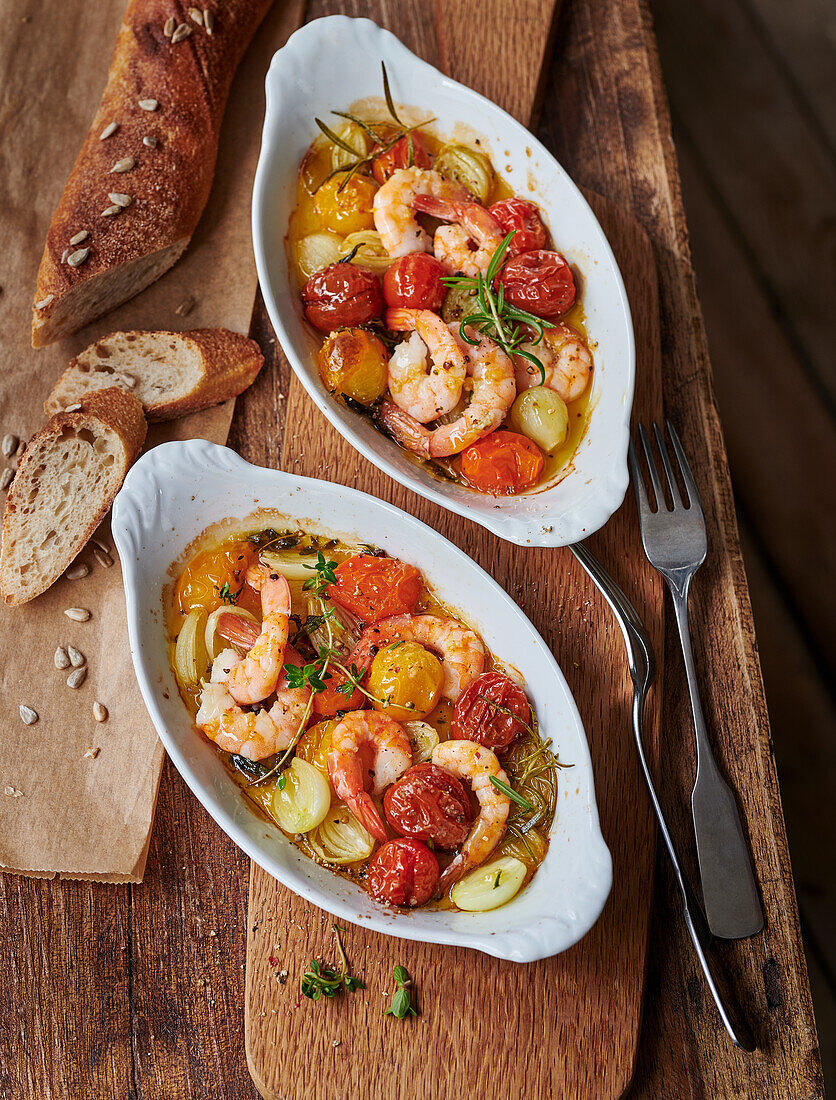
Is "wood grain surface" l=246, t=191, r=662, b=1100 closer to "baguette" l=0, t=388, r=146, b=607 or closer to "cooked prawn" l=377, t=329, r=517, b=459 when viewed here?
"cooked prawn" l=377, t=329, r=517, b=459

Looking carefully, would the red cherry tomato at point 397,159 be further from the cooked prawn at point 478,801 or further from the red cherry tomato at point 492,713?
the cooked prawn at point 478,801

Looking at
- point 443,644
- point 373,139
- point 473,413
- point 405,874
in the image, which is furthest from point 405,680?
point 373,139

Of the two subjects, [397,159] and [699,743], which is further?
[397,159]

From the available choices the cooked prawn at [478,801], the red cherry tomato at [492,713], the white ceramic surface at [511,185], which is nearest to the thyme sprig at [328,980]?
the cooked prawn at [478,801]

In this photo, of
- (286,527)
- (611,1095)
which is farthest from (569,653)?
(611,1095)

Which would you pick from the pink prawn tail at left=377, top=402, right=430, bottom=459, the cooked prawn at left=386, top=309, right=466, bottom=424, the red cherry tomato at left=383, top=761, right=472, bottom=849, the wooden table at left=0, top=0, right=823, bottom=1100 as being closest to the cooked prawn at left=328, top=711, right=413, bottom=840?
the red cherry tomato at left=383, top=761, right=472, bottom=849

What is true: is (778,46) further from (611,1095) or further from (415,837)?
(611,1095)

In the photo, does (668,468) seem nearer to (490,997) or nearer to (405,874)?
(405,874)

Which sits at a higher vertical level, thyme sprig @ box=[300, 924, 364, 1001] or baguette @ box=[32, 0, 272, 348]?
baguette @ box=[32, 0, 272, 348]
